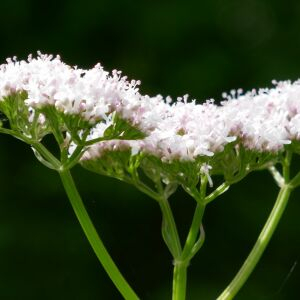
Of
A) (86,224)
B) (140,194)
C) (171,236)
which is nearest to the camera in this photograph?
(86,224)

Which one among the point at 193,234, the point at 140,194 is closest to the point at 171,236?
the point at 193,234

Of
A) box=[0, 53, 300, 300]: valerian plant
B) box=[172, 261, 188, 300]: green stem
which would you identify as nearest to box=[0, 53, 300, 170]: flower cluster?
box=[0, 53, 300, 300]: valerian plant

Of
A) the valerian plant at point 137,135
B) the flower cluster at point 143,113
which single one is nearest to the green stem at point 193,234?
the valerian plant at point 137,135

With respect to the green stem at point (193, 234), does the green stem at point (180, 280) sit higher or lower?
lower

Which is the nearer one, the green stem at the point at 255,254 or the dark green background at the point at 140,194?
the green stem at the point at 255,254

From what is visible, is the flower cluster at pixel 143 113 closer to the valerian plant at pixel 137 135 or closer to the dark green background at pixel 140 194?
the valerian plant at pixel 137 135

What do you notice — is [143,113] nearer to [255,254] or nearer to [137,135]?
[137,135]

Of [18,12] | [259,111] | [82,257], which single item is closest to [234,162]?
[259,111]

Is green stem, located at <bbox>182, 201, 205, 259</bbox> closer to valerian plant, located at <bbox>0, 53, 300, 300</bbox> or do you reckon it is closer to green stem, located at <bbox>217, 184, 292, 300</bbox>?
valerian plant, located at <bbox>0, 53, 300, 300</bbox>
